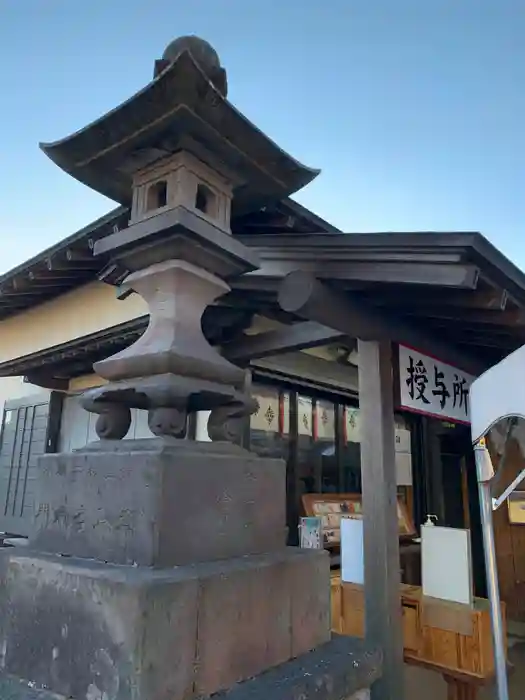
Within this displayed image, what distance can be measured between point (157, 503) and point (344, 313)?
2407mm

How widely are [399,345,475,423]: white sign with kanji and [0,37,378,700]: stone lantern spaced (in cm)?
239

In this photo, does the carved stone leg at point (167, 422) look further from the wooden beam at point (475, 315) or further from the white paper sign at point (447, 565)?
the white paper sign at point (447, 565)

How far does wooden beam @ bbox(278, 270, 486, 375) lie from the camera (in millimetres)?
3768

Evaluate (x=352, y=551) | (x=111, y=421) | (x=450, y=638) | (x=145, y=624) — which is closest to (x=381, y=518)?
(x=352, y=551)

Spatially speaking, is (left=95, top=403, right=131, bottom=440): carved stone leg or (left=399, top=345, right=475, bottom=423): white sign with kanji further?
(left=399, top=345, right=475, bottom=423): white sign with kanji

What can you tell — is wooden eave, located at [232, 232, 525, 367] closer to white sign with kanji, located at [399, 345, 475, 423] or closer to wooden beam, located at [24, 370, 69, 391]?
white sign with kanji, located at [399, 345, 475, 423]

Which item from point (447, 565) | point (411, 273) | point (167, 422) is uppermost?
point (411, 273)

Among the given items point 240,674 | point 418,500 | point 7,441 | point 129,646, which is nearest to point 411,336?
point 240,674

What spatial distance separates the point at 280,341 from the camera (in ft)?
17.5

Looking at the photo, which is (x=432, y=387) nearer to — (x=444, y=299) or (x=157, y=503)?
(x=444, y=299)

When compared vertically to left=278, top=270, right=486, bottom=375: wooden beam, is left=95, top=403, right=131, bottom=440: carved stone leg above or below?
below

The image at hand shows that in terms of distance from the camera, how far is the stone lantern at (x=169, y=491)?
6.72 feet

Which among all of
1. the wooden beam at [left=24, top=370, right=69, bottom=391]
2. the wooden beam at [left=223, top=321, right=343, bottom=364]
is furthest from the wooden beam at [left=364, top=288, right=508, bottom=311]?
the wooden beam at [left=24, top=370, right=69, bottom=391]

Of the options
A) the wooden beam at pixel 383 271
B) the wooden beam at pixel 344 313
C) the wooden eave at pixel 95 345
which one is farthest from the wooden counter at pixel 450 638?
the wooden eave at pixel 95 345
